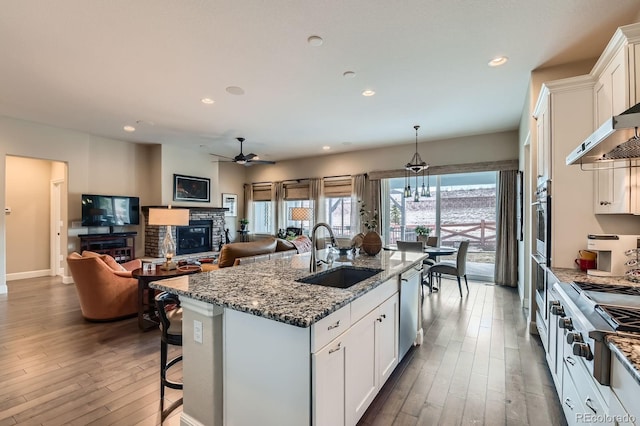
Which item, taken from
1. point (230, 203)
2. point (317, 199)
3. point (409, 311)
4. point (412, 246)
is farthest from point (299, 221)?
point (409, 311)

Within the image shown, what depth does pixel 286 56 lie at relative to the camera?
299 centimetres

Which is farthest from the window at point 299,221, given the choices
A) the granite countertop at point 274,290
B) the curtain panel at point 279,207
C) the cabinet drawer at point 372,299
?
the cabinet drawer at point 372,299

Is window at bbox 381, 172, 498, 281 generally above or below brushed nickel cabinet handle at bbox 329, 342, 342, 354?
above

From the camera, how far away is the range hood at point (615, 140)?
1.30m

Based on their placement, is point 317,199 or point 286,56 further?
point 317,199

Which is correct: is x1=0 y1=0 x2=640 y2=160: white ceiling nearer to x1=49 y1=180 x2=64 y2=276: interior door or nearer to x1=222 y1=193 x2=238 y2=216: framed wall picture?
x1=49 y1=180 x2=64 y2=276: interior door

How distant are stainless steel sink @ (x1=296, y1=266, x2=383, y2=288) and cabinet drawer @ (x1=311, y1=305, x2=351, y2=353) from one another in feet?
2.01

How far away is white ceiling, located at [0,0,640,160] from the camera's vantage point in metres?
2.32

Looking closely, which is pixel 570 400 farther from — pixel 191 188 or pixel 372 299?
pixel 191 188

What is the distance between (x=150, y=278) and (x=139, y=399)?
Answer: 1.76 metres

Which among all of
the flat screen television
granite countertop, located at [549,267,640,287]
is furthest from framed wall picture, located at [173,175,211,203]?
granite countertop, located at [549,267,640,287]

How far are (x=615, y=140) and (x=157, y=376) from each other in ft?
12.1

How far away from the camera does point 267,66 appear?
3.21m

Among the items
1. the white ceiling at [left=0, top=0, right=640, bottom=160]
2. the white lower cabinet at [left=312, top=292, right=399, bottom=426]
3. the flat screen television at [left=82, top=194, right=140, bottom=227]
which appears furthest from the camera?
the flat screen television at [left=82, top=194, right=140, bottom=227]
